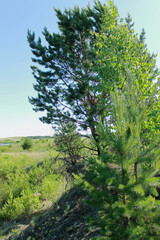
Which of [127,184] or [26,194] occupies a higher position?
[127,184]

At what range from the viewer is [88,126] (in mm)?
7609

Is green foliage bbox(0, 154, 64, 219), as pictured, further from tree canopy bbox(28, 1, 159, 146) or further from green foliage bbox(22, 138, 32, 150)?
green foliage bbox(22, 138, 32, 150)

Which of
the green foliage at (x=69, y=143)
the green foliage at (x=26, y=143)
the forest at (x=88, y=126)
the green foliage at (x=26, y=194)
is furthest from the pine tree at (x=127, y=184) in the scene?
the green foliage at (x=26, y=143)

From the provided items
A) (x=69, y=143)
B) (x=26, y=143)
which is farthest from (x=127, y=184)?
(x=26, y=143)

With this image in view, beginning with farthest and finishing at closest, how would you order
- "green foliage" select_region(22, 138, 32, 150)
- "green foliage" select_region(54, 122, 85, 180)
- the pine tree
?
"green foliage" select_region(22, 138, 32, 150) < "green foliage" select_region(54, 122, 85, 180) < the pine tree

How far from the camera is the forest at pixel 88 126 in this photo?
171 cm

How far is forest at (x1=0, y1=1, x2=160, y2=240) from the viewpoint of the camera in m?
1.71

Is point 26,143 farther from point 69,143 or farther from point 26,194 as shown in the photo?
point 69,143

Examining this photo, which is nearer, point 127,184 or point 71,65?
point 127,184

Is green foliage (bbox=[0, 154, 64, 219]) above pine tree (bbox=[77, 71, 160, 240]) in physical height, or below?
below

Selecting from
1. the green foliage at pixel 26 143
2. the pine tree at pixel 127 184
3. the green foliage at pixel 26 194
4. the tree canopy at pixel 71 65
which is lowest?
the green foliage at pixel 26 194

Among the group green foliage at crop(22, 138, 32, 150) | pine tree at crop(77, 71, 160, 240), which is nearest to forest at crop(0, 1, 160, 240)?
pine tree at crop(77, 71, 160, 240)

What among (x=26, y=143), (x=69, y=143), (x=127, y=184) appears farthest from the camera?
(x=26, y=143)

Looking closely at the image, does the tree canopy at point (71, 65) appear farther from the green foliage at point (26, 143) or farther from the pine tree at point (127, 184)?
the green foliage at point (26, 143)
